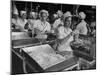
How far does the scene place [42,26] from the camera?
6.38 ft

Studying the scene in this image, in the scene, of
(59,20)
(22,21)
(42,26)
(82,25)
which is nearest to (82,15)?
(82,25)

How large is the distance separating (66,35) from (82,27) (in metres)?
0.26

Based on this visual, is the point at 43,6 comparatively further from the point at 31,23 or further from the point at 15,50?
the point at 15,50

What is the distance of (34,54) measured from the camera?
1.91m

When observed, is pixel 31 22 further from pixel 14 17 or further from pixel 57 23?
pixel 57 23

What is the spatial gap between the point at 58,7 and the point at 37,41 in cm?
52

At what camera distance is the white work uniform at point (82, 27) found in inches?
81.7

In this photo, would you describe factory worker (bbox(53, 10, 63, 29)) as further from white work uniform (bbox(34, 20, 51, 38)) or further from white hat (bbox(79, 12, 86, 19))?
white hat (bbox(79, 12, 86, 19))

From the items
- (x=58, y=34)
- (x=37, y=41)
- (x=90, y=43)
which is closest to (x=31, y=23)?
(x=37, y=41)

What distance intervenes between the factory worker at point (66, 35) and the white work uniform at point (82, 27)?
0.12m

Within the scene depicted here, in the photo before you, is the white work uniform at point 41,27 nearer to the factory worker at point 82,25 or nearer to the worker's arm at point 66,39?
the worker's arm at point 66,39

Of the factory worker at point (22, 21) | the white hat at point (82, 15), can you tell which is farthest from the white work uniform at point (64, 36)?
the factory worker at point (22, 21)

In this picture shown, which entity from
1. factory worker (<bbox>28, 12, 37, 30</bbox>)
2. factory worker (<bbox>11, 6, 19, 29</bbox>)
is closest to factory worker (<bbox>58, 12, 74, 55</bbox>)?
factory worker (<bbox>28, 12, 37, 30</bbox>)

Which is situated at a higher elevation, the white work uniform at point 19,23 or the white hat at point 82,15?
the white hat at point 82,15
